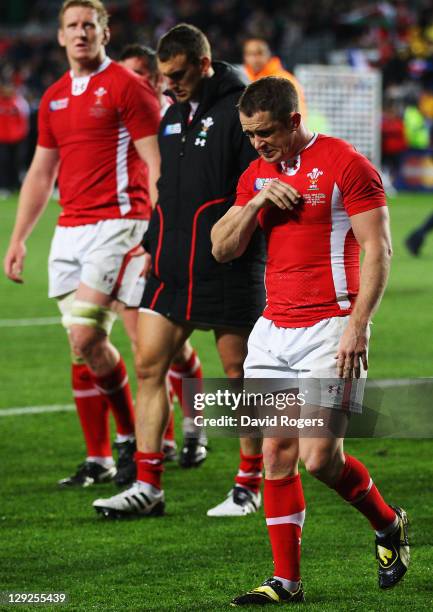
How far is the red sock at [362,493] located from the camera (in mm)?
4770

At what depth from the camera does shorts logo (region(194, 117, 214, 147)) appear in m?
6.04

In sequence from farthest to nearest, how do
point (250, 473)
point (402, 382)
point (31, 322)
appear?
point (31, 322), point (402, 382), point (250, 473)

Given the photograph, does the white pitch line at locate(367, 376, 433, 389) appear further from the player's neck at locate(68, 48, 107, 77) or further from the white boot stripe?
the white boot stripe

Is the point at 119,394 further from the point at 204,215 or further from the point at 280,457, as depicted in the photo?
the point at 280,457

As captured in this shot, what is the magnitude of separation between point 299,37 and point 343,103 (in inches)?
401

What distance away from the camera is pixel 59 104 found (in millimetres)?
6816

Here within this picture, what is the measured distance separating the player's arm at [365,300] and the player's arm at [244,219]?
0.30m

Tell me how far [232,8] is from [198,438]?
28.8m

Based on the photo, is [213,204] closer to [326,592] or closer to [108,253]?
[108,253]

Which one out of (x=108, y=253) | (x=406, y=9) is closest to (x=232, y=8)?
(x=406, y=9)

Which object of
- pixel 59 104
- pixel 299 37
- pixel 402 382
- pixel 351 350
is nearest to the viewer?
pixel 351 350

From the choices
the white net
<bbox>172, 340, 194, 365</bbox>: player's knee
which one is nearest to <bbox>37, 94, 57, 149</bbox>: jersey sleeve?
<bbox>172, 340, 194, 365</bbox>: player's knee

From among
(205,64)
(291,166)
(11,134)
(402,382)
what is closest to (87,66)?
(205,64)

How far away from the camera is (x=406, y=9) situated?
3506cm
